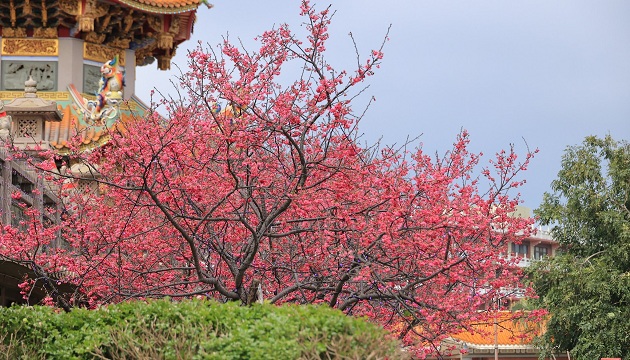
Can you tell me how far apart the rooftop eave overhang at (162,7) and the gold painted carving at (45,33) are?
2365 millimetres

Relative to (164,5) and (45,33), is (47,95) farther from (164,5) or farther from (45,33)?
(164,5)

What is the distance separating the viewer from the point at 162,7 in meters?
37.6

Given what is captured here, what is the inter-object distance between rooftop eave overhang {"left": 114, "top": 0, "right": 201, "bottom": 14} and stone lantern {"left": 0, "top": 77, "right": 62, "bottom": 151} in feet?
19.3

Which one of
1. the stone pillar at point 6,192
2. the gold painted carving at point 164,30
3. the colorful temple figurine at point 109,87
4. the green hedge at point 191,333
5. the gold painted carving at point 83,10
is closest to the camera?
the green hedge at point 191,333

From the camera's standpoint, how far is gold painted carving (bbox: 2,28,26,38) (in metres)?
36.6

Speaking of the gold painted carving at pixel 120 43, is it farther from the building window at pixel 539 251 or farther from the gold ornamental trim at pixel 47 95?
the building window at pixel 539 251

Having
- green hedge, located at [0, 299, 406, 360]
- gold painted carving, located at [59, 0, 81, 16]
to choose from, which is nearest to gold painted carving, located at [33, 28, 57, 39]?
gold painted carving, located at [59, 0, 81, 16]

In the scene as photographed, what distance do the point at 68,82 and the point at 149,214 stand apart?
16.7 m

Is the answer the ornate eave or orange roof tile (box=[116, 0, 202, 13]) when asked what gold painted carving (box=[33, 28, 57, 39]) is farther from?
orange roof tile (box=[116, 0, 202, 13])

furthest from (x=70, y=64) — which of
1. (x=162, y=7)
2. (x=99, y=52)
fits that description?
(x=162, y=7)

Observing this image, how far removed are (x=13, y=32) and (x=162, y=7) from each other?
4911 mm

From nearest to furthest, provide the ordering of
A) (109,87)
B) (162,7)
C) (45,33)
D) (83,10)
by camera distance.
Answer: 1. (109,87)
2. (83,10)
3. (45,33)
4. (162,7)

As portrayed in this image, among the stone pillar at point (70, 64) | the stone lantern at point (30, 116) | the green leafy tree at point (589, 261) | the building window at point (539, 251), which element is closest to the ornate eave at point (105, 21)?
the stone pillar at point (70, 64)

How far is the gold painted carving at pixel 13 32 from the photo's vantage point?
120 ft
